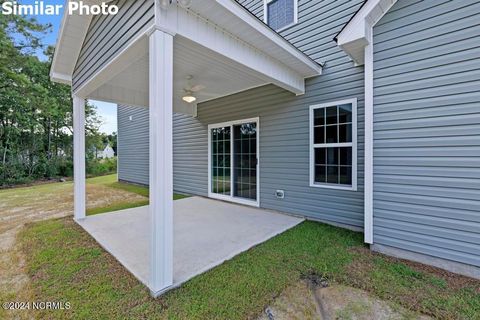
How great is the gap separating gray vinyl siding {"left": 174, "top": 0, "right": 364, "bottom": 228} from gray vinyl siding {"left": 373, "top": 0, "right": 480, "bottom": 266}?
81 centimetres

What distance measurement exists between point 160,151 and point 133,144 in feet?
28.8

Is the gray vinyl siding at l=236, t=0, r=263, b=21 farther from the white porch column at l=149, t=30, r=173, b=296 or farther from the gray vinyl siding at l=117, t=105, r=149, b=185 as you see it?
the gray vinyl siding at l=117, t=105, r=149, b=185

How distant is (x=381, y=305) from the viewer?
2039mm

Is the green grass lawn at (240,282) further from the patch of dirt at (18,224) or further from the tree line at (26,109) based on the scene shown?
the tree line at (26,109)

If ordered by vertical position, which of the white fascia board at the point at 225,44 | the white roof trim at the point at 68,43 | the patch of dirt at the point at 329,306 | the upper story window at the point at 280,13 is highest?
the upper story window at the point at 280,13

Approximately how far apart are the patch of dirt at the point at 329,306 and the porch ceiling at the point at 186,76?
2.87 metres

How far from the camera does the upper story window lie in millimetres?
4821

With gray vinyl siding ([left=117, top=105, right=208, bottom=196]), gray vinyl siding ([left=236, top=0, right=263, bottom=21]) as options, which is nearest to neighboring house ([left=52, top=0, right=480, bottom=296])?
gray vinyl siding ([left=236, top=0, right=263, bottom=21])

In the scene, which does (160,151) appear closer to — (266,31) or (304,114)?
(266,31)

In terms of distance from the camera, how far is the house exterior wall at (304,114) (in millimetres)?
3975

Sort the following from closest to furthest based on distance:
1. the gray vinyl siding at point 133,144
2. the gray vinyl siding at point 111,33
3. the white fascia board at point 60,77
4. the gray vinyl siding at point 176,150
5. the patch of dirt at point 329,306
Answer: the patch of dirt at point 329,306 → the gray vinyl siding at point 111,33 → the white fascia board at point 60,77 → the gray vinyl siding at point 176,150 → the gray vinyl siding at point 133,144

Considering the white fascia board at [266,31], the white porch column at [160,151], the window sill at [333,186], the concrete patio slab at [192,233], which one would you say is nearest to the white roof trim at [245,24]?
the white fascia board at [266,31]

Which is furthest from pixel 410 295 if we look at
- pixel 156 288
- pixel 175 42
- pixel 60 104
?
pixel 60 104

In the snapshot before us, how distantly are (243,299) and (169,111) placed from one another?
1936 mm
